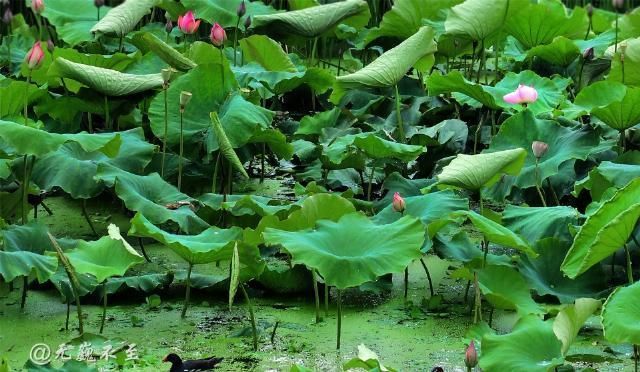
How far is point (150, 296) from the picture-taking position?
2.57m

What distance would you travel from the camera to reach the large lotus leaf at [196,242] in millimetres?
2330


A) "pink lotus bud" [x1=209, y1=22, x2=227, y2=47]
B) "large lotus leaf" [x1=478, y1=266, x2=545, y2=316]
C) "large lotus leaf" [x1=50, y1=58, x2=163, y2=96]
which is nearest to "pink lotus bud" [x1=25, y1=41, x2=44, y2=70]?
"large lotus leaf" [x1=50, y1=58, x2=163, y2=96]

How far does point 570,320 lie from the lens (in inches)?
80.4

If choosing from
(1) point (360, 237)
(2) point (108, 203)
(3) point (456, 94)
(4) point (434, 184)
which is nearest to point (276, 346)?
(1) point (360, 237)

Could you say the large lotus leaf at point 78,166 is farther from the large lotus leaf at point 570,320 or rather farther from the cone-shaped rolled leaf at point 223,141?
the large lotus leaf at point 570,320

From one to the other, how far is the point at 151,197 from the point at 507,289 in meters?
0.96

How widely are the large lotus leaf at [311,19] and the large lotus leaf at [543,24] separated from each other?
0.61 metres

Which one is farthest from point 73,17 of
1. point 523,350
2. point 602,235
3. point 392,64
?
point 523,350

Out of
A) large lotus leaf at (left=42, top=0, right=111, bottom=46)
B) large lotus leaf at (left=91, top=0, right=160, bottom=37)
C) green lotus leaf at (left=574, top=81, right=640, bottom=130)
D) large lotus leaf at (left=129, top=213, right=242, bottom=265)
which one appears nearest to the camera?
large lotus leaf at (left=129, top=213, right=242, bottom=265)

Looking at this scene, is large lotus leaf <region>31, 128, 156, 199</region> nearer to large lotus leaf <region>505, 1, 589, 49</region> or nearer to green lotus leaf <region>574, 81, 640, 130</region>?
green lotus leaf <region>574, 81, 640, 130</region>

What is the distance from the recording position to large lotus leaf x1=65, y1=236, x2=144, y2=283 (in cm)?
232

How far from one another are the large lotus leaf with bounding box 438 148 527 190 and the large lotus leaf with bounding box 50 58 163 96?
1052 mm

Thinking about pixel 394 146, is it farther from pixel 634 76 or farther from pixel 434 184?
pixel 634 76

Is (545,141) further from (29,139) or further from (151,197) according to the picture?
(29,139)
